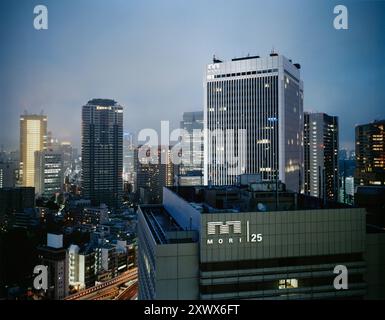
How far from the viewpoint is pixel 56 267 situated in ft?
35.3

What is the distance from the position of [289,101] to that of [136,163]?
850 centimetres

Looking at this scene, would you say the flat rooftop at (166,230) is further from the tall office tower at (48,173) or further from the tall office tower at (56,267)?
the tall office tower at (48,173)

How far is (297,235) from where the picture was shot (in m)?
4.39

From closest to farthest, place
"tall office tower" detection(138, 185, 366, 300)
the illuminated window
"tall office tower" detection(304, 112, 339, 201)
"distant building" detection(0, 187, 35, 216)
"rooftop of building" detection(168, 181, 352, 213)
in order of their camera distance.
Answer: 1. "tall office tower" detection(138, 185, 366, 300)
2. the illuminated window
3. "rooftop of building" detection(168, 181, 352, 213)
4. "distant building" detection(0, 187, 35, 216)
5. "tall office tower" detection(304, 112, 339, 201)

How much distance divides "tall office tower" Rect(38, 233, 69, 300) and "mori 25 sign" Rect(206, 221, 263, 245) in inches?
309

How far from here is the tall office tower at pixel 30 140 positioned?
9305mm

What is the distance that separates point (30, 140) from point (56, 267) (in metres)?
4.00

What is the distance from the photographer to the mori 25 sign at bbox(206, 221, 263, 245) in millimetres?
4230

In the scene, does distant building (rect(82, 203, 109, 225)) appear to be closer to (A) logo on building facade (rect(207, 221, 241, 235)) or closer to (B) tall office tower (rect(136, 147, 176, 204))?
(B) tall office tower (rect(136, 147, 176, 204))

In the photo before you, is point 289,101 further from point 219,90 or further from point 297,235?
point 297,235

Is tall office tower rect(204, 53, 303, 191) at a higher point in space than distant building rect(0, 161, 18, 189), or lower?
higher

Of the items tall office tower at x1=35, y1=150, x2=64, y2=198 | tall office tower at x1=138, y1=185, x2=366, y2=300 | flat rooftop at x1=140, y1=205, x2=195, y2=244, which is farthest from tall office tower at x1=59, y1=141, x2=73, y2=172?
tall office tower at x1=138, y1=185, x2=366, y2=300

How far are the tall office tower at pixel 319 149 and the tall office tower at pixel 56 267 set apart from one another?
61.2ft

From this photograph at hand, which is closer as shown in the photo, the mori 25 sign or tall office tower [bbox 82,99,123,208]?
the mori 25 sign
